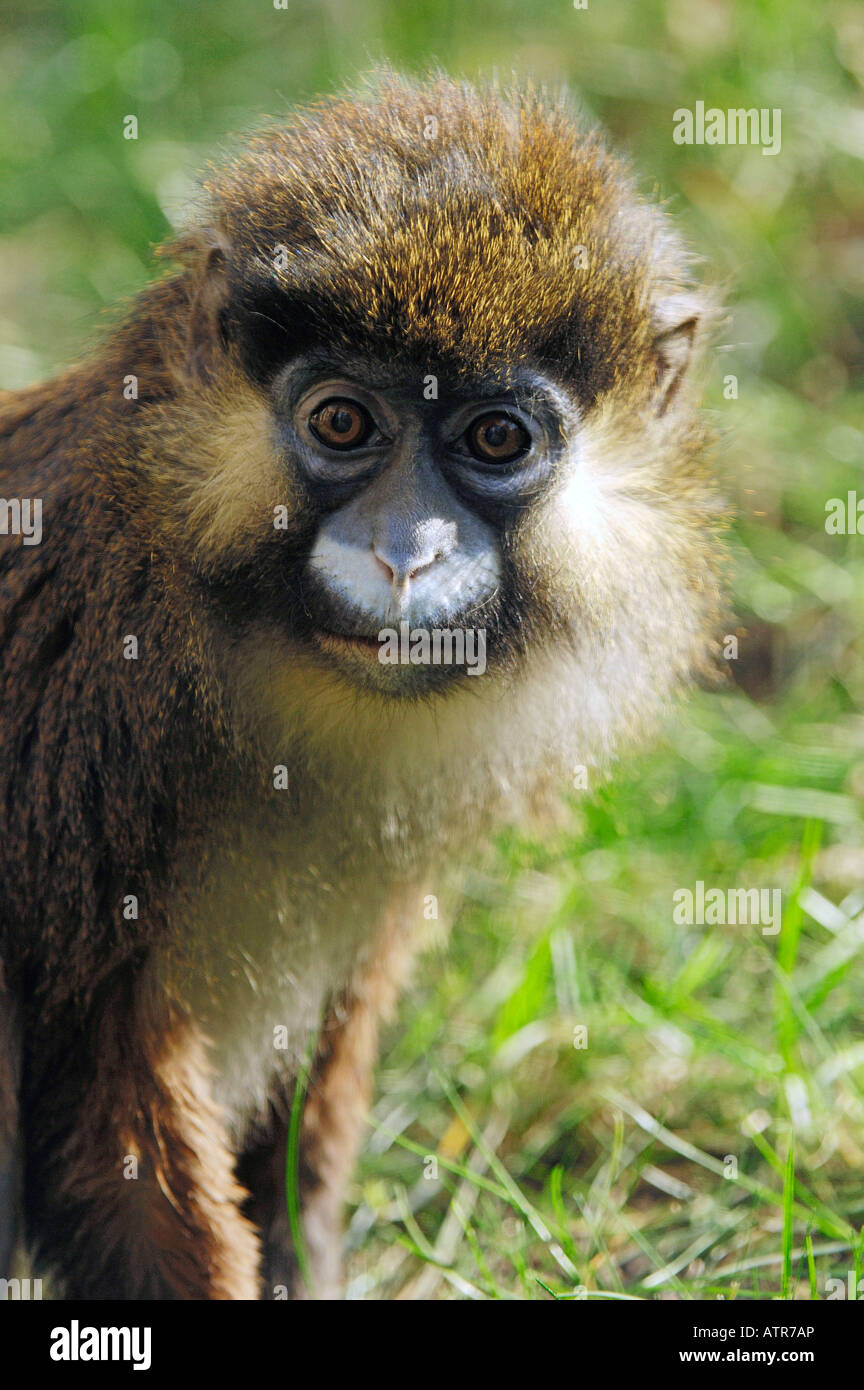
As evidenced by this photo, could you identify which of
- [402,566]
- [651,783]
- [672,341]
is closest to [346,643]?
[402,566]

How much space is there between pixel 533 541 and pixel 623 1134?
273 cm

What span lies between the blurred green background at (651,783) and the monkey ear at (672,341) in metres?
0.27

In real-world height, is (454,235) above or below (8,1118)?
above

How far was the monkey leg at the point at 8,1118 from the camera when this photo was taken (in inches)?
172

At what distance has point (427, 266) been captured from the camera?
4016 mm

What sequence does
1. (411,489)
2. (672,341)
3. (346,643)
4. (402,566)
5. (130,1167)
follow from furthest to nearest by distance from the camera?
(672,341) → (130,1167) → (346,643) → (411,489) → (402,566)

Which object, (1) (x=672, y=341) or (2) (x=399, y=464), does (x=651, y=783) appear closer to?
(1) (x=672, y=341)

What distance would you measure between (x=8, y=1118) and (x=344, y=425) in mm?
2153

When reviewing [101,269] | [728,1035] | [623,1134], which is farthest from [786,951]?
[101,269]

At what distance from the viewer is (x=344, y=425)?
4.06 meters

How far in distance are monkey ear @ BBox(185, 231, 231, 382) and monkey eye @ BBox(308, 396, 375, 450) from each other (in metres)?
0.40

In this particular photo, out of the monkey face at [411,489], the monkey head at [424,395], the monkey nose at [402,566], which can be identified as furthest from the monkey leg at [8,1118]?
the monkey nose at [402,566]

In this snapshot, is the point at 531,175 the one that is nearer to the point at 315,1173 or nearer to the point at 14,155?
the point at 315,1173

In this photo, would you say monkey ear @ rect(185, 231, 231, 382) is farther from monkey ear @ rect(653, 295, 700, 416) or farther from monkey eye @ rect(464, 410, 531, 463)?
monkey ear @ rect(653, 295, 700, 416)
